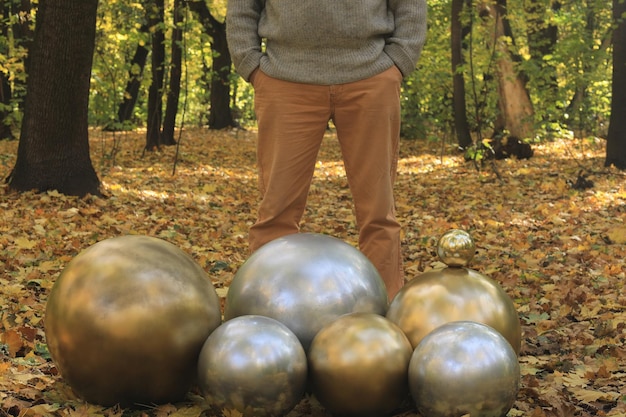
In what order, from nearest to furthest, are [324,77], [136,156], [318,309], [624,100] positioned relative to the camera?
[318,309], [324,77], [624,100], [136,156]

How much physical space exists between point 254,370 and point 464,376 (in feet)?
2.31

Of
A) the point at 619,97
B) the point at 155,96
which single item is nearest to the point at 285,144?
the point at 619,97

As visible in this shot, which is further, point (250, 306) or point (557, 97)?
point (557, 97)

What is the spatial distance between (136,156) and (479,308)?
13467 mm

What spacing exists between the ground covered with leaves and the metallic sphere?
10 cm

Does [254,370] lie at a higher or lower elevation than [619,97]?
lower

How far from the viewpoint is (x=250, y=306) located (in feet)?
10.1

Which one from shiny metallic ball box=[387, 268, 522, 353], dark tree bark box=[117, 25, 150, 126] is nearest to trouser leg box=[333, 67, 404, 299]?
shiny metallic ball box=[387, 268, 522, 353]

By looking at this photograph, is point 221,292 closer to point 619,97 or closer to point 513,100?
point 619,97

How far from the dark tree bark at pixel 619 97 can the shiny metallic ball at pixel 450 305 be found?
9.62m

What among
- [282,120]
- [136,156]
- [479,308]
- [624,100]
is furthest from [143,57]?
[479,308]

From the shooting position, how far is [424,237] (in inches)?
302

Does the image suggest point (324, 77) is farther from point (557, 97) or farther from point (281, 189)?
point (557, 97)

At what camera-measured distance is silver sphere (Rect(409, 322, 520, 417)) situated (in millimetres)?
2602
